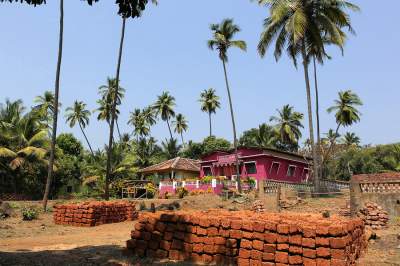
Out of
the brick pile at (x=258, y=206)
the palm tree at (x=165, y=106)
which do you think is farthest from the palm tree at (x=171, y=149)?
the brick pile at (x=258, y=206)

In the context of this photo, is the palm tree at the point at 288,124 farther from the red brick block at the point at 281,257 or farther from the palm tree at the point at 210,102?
the red brick block at the point at 281,257

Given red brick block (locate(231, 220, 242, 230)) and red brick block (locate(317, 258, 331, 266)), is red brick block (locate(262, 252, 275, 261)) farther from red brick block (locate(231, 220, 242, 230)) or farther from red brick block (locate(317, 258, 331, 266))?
red brick block (locate(317, 258, 331, 266))

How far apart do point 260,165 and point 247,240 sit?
26297 millimetres

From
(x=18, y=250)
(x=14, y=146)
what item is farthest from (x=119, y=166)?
(x=18, y=250)

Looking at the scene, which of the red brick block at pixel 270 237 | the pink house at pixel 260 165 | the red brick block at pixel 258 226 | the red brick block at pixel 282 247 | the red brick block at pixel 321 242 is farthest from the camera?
the pink house at pixel 260 165

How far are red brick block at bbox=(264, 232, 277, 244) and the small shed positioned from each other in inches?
1228

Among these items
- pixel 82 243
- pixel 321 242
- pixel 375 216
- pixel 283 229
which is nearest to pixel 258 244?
pixel 283 229

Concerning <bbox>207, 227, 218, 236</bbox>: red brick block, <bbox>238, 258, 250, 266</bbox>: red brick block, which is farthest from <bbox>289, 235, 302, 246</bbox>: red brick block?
<bbox>207, 227, 218, 236</bbox>: red brick block

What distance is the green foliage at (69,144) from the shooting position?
155 ft

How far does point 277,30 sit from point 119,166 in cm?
1629

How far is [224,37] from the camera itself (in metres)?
33.0

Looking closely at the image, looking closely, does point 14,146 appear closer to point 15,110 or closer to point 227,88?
point 15,110

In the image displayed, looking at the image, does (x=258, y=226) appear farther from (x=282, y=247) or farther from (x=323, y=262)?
(x=323, y=262)

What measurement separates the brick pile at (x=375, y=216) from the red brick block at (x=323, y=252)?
293 inches
